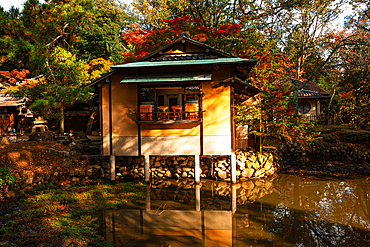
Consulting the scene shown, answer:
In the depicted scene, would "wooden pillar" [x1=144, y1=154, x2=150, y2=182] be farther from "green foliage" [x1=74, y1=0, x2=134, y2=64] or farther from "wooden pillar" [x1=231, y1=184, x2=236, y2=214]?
"green foliage" [x1=74, y1=0, x2=134, y2=64]

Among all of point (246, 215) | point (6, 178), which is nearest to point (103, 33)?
point (6, 178)

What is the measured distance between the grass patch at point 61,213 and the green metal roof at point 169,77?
5027mm

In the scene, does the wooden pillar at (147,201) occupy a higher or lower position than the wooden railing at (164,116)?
lower

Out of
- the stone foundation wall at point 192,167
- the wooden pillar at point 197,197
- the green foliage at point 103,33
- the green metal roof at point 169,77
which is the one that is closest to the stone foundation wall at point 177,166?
the stone foundation wall at point 192,167

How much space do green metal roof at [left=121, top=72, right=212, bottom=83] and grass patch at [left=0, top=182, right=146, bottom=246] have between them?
5027 mm

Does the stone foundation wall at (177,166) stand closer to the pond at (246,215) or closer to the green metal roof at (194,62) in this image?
the pond at (246,215)

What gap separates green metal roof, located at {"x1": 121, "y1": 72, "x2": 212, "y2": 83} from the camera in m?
10.3

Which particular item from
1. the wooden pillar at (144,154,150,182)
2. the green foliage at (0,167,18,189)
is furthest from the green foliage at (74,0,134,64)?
the green foliage at (0,167,18,189)

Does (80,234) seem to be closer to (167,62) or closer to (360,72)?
(167,62)

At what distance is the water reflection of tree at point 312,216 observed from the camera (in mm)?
6391

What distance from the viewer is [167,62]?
36.7 feet

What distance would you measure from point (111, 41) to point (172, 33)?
12897 mm

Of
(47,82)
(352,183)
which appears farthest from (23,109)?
(352,183)

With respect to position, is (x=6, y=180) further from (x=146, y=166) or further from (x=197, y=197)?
(x=197, y=197)
